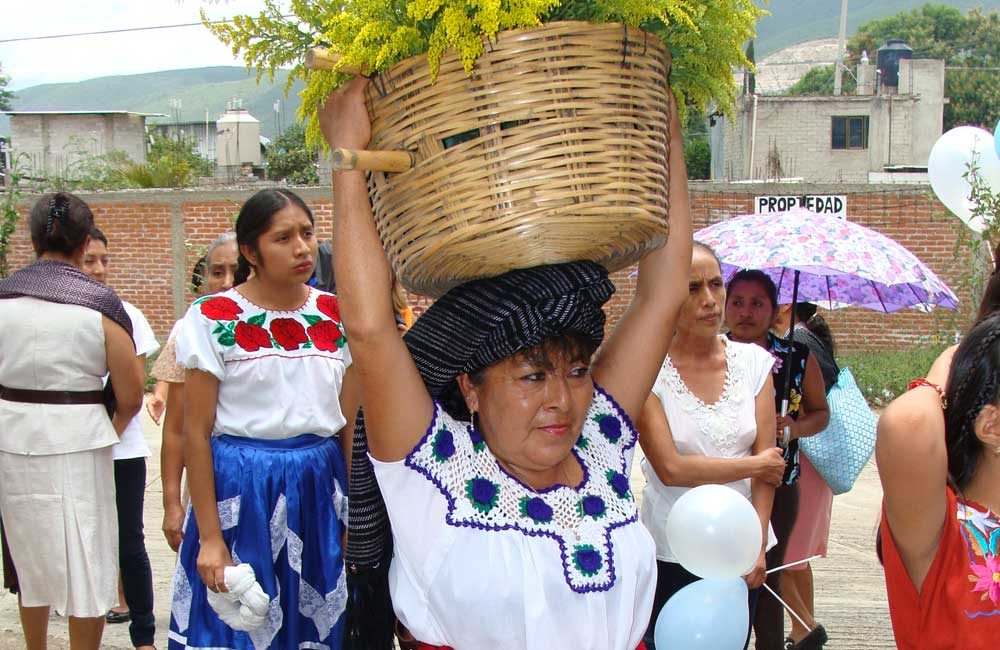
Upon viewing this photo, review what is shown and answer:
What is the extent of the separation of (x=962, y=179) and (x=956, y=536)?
2199 millimetres

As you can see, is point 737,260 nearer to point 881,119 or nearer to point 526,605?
point 526,605

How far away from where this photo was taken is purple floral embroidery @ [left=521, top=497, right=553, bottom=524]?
222 centimetres

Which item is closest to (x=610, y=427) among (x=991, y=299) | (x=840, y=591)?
(x=991, y=299)

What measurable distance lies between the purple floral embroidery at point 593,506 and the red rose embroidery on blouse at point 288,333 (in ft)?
4.88

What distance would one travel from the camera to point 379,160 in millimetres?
1876

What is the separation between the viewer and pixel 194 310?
11.1 feet

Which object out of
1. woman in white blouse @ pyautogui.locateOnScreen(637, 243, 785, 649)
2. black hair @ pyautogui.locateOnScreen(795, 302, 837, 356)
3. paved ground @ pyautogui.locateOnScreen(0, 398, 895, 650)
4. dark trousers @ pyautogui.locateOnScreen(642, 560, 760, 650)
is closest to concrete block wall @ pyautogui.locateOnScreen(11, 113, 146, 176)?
paved ground @ pyautogui.locateOnScreen(0, 398, 895, 650)

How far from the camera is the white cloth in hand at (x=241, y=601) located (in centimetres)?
316

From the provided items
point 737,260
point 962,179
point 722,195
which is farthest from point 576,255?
point 722,195

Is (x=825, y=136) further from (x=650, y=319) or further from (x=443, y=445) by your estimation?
(x=443, y=445)

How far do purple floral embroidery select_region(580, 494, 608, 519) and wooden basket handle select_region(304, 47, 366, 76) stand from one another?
103 centimetres

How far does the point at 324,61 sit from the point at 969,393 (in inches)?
60.7

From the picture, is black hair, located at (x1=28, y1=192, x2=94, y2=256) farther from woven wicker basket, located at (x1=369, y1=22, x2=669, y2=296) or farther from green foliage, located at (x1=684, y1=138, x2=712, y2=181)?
green foliage, located at (x1=684, y1=138, x2=712, y2=181)

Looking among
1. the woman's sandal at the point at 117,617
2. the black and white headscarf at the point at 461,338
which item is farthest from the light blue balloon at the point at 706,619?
the woman's sandal at the point at 117,617
